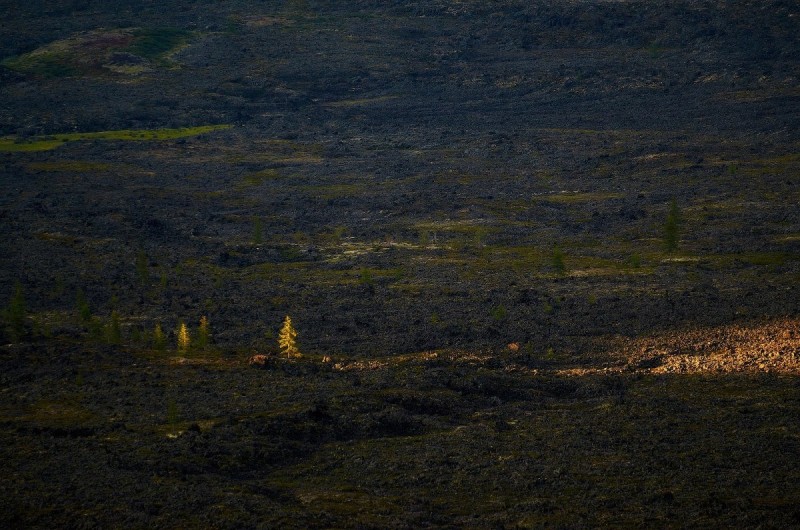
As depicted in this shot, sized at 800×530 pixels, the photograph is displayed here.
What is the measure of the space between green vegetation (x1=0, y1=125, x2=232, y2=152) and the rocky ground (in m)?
0.89

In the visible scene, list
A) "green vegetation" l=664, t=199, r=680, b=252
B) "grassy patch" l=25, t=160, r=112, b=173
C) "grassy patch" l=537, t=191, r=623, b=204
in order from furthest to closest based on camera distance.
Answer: "grassy patch" l=25, t=160, r=112, b=173 < "grassy patch" l=537, t=191, r=623, b=204 < "green vegetation" l=664, t=199, r=680, b=252

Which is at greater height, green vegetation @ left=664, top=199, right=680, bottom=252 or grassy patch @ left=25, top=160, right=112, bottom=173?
green vegetation @ left=664, top=199, right=680, bottom=252

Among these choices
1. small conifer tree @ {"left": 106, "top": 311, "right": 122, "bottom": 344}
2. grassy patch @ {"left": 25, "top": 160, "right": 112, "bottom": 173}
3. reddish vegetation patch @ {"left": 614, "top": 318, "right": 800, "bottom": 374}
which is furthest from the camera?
grassy patch @ {"left": 25, "top": 160, "right": 112, "bottom": 173}

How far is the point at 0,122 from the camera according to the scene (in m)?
164

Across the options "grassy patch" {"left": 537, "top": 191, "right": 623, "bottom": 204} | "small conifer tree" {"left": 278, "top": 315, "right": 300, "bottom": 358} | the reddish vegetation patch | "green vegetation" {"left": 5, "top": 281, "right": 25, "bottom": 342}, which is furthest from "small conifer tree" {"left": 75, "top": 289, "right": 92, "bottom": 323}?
"grassy patch" {"left": 537, "top": 191, "right": 623, "bottom": 204}

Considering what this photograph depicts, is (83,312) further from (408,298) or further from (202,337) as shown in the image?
(408,298)

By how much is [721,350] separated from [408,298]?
84.2 feet

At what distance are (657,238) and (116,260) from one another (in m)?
49.8

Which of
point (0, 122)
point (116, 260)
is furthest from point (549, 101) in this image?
point (116, 260)

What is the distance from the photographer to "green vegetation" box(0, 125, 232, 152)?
150 metres

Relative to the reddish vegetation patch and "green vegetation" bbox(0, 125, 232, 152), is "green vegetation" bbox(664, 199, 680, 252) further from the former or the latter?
"green vegetation" bbox(0, 125, 232, 152)

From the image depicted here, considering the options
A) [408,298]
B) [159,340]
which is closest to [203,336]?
[159,340]

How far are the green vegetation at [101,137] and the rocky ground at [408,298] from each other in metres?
0.89

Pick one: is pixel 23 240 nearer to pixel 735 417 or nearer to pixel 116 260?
pixel 116 260
